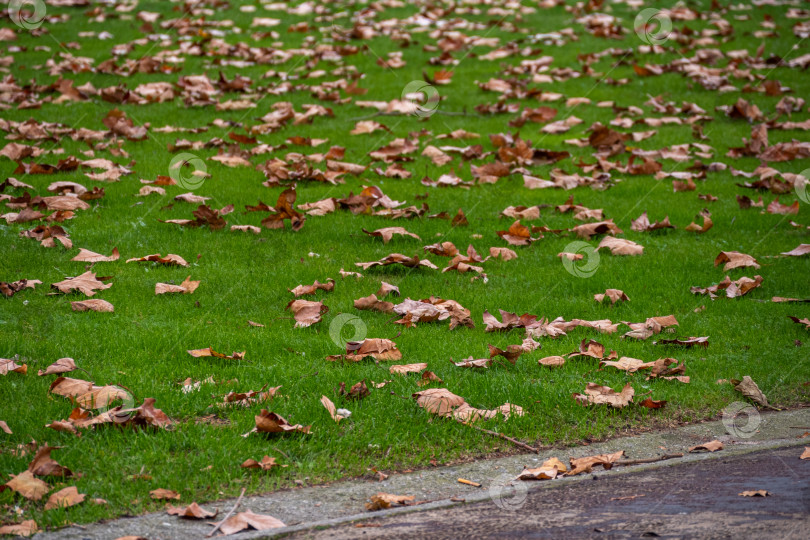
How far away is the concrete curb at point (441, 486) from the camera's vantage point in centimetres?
308

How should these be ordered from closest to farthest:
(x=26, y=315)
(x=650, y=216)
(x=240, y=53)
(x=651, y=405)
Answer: (x=651, y=405) → (x=26, y=315) → (x=650, y=216) → (x=240, y=53)

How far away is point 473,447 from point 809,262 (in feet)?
12.0

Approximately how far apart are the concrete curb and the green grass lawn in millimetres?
82

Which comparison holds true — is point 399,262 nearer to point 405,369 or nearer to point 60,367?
point 405,369

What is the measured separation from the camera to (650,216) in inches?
271

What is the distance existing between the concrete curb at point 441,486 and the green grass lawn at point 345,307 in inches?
3.2

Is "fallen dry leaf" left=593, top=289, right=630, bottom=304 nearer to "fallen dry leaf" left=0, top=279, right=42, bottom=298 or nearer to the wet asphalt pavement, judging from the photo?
the wet asphalt pavement

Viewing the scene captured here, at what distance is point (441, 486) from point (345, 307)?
6.01ft

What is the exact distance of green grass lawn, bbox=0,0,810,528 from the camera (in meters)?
3.65

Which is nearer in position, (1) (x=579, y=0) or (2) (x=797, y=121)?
(2) (x=797, y=121)

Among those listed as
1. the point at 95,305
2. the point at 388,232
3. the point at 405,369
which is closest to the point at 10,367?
the point at 95,305

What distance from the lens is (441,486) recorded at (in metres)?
3.51

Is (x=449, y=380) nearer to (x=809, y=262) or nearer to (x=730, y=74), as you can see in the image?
(x=809, y=262)

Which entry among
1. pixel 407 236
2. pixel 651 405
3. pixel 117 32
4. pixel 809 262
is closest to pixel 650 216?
pixel 809 262
